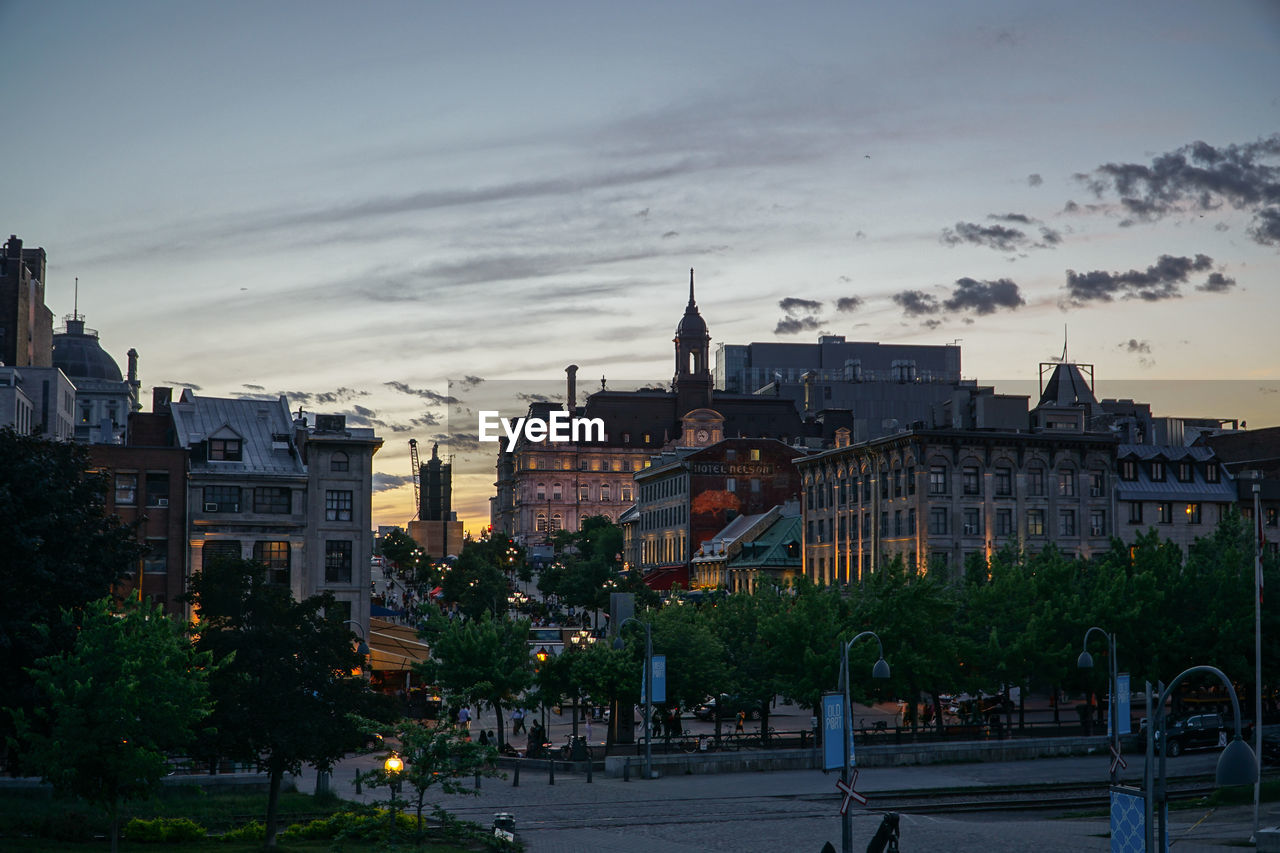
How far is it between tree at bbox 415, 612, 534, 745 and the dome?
132967 millimetres

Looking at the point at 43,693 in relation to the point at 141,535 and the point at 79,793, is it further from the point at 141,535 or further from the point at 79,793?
the point at 141,535

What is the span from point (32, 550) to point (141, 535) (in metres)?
36.1

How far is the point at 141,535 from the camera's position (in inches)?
3046

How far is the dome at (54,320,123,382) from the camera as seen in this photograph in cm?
18725

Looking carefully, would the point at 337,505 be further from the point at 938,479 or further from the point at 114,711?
the point at 114,711

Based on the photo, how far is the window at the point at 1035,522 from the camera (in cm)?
10062

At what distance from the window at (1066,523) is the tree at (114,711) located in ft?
252

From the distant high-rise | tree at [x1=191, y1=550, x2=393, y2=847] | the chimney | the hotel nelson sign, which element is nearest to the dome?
the distant high-rise

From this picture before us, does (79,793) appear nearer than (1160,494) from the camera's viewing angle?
Yes

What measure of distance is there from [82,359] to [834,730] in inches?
6722

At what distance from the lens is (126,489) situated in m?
77.8

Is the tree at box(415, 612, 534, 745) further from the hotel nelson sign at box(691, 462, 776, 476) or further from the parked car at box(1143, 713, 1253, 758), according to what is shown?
the hotel nelson sign at box(691, 462, 776, 476)

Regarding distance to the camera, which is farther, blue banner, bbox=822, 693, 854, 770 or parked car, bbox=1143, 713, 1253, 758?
parked car, bbox=1143, 713, 1253, 758

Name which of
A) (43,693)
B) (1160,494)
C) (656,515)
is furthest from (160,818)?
(656,515)
